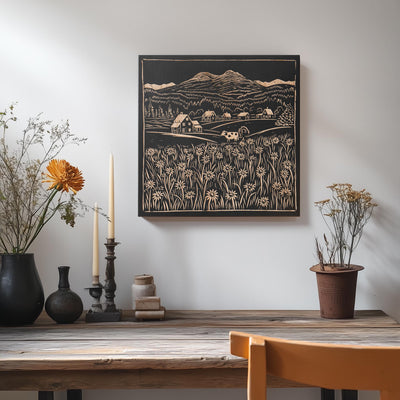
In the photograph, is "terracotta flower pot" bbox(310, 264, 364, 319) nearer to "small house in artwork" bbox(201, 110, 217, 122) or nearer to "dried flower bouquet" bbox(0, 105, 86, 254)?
"small house in artwork" bbox(201, 110, 217, 122)

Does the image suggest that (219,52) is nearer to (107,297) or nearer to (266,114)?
(266,114)

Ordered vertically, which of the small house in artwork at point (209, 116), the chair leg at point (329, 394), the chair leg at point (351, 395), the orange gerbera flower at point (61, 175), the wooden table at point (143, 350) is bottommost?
the chair leg at point (329, 394)

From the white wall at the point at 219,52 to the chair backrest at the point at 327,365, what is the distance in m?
1.14

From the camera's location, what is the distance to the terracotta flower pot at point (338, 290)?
1.75 metres

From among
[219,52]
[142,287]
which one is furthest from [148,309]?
[219,52]

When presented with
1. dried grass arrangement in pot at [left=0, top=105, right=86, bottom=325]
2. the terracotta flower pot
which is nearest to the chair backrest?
the terracotta flower pot

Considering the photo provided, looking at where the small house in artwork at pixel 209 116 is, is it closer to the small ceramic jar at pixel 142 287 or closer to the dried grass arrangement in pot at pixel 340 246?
the dried grass arrangement in pot at pixel 340 246

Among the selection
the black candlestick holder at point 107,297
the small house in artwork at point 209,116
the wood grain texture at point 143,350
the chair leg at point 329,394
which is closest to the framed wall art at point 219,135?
the small house in artwork at point 209,116

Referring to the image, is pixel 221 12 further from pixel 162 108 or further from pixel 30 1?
pixel 30 1

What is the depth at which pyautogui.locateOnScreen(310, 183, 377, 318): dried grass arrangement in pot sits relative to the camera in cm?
175

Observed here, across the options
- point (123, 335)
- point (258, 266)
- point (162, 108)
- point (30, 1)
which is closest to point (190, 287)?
point (258, 266)

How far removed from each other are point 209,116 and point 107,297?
85 centimetres

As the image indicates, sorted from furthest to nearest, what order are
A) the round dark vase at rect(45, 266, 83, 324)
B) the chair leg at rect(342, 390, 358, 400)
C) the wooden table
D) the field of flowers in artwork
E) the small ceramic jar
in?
the field of flowers in artwork
the small ceramic jar
the round dark vase at rect(45, 266, 83, 324)
the chair leg at rect(342, 390, 358, 400)
the wooden table

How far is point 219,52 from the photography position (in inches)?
79.0
